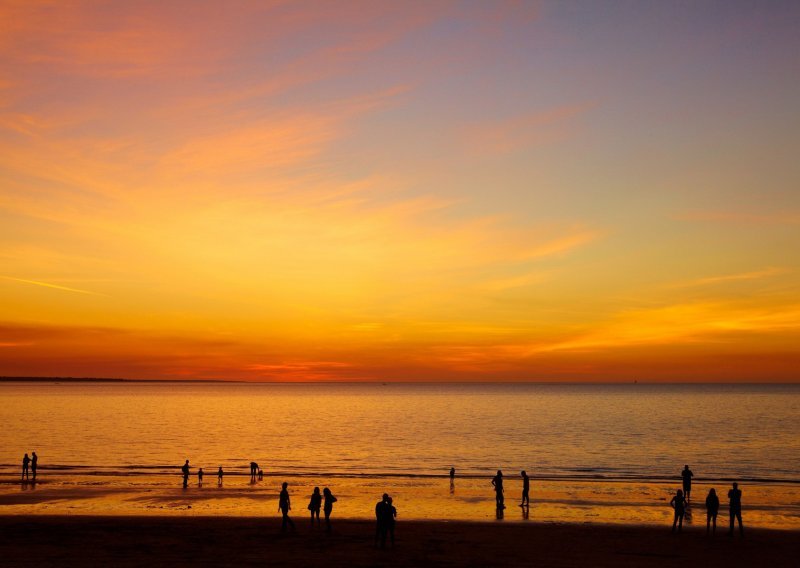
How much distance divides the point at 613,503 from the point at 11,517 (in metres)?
32.6

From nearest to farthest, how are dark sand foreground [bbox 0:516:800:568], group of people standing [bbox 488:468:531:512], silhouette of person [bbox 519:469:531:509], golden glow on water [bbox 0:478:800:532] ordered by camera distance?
dark sand foreground [bbox 0:516:800:568]
golden glow on water [bbox 0:478:800:532]
group of people standing [bbox 488:468:531:512]
silhouette of person [bbox 519:469:531:509]

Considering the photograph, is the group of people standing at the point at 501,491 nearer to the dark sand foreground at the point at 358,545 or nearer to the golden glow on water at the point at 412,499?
the golden glow on water at the point at 412,499

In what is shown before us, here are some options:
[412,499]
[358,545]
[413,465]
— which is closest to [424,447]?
[413,465]

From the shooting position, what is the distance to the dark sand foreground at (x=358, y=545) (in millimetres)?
23906

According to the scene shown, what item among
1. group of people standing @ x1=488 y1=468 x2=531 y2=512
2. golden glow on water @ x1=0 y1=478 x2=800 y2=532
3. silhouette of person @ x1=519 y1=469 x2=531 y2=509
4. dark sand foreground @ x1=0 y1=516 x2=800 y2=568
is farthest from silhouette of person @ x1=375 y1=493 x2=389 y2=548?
silhouette of person @ x1=519 y1=469 x2=531 y2=509

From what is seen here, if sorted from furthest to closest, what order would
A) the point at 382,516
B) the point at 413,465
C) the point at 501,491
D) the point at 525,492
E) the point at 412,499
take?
the point at 413,465 → the point at 412,499 → the point at 525,492 → the point at 501,491 → the point at 382,516

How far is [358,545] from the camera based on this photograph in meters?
26.3

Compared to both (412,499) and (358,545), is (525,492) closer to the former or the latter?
(412,499)

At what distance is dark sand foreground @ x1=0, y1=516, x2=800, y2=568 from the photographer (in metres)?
23.9

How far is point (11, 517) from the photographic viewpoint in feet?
106

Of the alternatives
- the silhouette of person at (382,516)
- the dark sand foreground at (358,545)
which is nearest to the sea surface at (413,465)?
the dark sand foreground at (358,545)

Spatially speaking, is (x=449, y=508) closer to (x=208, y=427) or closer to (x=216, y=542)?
(x=216, y=542)

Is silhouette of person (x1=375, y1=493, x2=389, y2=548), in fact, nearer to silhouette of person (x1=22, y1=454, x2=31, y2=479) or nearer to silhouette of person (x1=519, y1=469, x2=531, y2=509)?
silhouette of person (x1=519, y1=469, x2=531, y2=509)

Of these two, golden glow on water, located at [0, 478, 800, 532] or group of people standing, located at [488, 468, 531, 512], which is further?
group of people standing, located at [488, 468, 531, 512]
